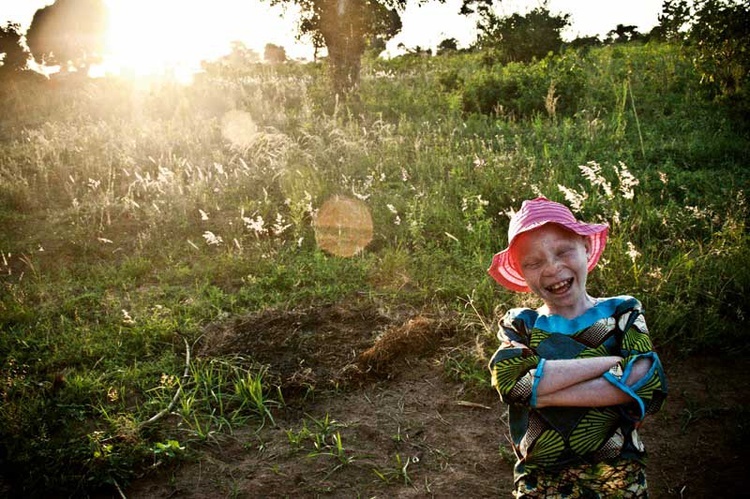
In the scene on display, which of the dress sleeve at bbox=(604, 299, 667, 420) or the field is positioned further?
the field

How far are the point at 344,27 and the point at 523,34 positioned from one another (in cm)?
496

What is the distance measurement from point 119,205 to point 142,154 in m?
1.99

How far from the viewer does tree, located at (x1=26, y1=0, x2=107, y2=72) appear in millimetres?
27578

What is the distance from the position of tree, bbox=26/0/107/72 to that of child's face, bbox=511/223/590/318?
3104 centimetres

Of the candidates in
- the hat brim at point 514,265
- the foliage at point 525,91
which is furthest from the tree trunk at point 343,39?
the hat brim at point 514,265

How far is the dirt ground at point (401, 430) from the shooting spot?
104 inches

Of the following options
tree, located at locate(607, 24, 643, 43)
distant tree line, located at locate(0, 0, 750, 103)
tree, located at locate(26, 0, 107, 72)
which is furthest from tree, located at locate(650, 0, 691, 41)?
tree, located at locate(26, 0, 107, 72)

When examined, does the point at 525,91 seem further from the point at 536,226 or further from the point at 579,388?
the point at 579,388

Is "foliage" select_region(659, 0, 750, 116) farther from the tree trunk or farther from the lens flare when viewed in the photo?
the tree trunk

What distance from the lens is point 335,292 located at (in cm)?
473

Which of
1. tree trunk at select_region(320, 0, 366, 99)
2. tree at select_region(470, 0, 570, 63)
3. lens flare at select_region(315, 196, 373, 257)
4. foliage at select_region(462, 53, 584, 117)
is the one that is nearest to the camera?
lens flare at select_region(315, 196, 373, 257)

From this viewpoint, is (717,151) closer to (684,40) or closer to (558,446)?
(684,40)

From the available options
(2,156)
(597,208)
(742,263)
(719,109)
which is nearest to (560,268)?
(742,263)

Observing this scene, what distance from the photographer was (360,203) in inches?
253
